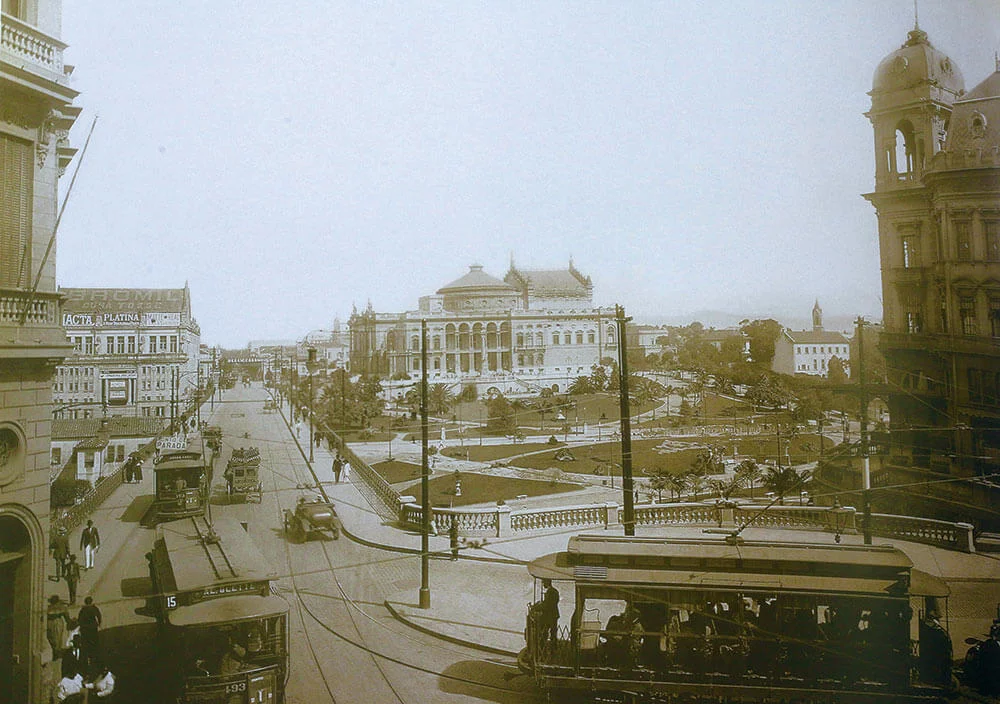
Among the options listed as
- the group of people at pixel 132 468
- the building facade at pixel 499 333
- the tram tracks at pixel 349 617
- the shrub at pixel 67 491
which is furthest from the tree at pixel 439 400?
the shrub at pixel 67 491

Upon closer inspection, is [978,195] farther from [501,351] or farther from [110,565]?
[110,565]

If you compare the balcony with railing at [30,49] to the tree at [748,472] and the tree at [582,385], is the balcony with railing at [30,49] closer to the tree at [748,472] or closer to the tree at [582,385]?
the tree at [582,385]

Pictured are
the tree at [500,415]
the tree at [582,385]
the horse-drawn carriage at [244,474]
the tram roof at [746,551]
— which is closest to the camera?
the tram roof at [746,551]

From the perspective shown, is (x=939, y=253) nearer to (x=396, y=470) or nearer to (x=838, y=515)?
(x=838, y=515)

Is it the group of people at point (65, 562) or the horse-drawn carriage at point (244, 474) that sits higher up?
the horse-drawn carriage at point (244, 474)

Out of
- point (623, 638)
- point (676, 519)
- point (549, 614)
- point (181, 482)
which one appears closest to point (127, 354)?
point (181, 482)

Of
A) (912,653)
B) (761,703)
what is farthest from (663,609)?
(912,653)
